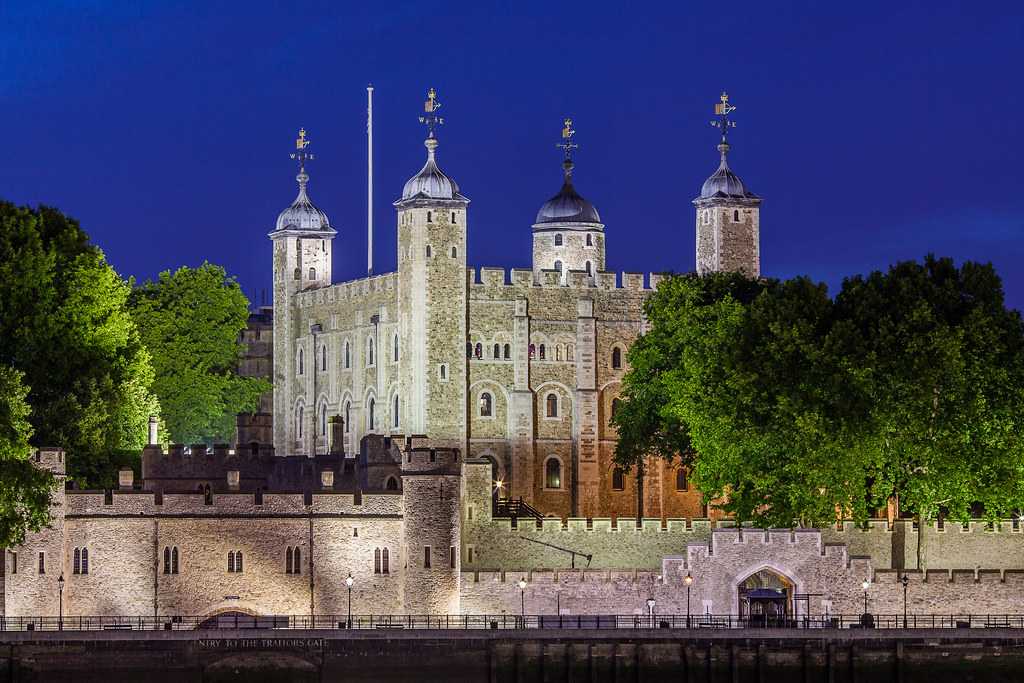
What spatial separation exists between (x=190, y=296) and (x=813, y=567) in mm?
38555

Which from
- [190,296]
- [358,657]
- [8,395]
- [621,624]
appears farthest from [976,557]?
[190,296]

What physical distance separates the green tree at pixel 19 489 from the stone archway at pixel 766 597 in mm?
16826

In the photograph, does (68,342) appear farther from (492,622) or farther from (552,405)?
(552,405)

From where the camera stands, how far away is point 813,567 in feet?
245

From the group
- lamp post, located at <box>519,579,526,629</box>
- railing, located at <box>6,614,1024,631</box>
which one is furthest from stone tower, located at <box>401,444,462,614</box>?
lamp post, located at <box>519,579,526,629</box>

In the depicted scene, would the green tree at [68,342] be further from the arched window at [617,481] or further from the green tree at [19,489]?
the arched window at [617,481]

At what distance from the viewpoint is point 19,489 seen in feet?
233

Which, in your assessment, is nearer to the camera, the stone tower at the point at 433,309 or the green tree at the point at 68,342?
the green tree at the point at 68,342

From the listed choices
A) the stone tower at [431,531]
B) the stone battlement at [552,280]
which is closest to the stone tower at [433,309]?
the stone battlement at [552,280]

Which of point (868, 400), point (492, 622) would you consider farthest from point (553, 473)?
point (492, 622)

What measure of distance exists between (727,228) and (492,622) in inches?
1576

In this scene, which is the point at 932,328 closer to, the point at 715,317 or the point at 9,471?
the point at 715,317

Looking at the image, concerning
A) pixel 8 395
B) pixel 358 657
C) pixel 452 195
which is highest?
pixel 452 195

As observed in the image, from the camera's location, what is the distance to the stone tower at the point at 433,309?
10419 centimetres
